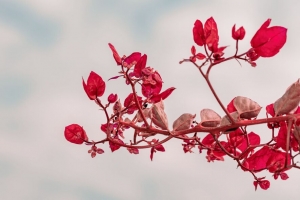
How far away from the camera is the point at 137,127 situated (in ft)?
3.54

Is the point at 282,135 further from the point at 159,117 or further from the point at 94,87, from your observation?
the point at 94,87

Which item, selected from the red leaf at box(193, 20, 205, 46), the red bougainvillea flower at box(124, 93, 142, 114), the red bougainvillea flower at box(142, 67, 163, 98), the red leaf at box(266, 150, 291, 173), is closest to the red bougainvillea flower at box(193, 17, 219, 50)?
the red leaf at box(193, 20, 205, 46)

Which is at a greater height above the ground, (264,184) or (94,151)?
(94,151)

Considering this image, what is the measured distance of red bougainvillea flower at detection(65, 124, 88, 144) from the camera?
122 centimetres

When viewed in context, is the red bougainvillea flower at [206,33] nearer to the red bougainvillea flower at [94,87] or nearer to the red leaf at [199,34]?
the red leaf at [199,34]

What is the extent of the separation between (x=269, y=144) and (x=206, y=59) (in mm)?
314

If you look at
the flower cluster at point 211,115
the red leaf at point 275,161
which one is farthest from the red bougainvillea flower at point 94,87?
the red leaf at point 275,161

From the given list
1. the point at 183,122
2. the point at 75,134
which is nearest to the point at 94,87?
the point at 75,134

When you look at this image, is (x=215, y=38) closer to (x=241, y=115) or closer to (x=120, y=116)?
(x=241, y=115)

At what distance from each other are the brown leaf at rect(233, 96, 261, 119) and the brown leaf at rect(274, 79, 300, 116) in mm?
48

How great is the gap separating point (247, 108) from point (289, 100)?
9cm

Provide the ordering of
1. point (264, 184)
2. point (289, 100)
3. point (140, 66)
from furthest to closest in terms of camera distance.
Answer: point (264, 184) → point (140, 66) → point (289, 100)

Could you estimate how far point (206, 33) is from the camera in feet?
3.44

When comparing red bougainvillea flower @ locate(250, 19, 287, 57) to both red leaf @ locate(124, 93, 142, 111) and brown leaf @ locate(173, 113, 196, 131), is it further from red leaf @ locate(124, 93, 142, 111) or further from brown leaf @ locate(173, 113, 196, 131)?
red leaf @ locate(124, 93, 142, 111)
